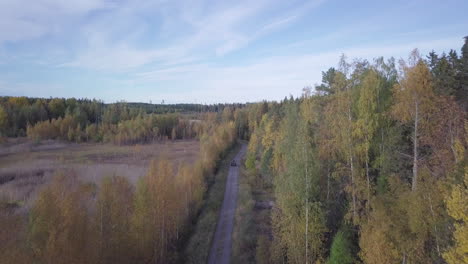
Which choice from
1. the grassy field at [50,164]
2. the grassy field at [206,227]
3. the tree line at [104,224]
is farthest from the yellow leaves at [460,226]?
the grassy field at [50,164]

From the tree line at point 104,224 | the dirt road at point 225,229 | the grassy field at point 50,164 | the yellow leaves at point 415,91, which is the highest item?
the yellow leaves at point 415,91

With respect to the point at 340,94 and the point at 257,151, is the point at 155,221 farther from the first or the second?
the point at 257,151

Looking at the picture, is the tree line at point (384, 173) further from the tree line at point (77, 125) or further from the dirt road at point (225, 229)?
the tree line at point (77, 125)

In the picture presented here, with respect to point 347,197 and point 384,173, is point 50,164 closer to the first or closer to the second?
point 347,197

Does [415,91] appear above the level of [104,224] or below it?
above

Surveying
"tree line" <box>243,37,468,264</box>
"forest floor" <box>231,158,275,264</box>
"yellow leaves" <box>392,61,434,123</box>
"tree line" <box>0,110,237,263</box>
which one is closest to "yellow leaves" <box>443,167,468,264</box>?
"tree line" <box>243,37,468,264</box>

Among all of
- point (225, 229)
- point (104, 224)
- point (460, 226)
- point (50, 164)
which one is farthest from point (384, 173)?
point (50, 164)
